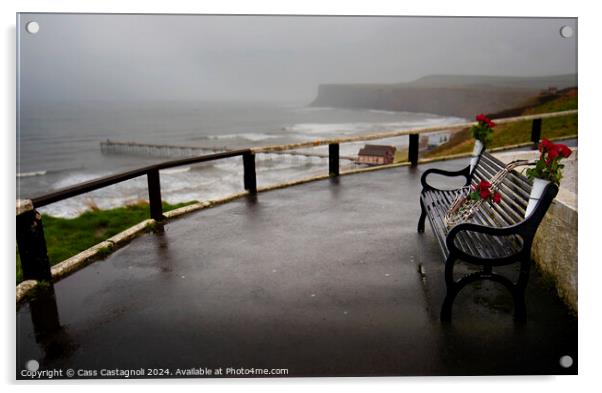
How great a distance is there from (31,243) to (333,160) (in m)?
5.11

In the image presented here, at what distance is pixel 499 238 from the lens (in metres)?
3.22

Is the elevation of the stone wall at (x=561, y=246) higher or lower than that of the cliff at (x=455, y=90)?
lower

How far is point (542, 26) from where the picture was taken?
3184 millimetres

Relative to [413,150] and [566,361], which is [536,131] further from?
[566,361]

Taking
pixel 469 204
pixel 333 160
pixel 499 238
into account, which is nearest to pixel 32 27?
pixel 469 204

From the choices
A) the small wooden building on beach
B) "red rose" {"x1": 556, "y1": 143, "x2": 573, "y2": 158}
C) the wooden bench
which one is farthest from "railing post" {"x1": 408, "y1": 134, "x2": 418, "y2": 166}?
"red rose" {"x1": 556, "y1": 143, "x2": 573, "y2": 158}

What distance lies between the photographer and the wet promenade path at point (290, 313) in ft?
8.55

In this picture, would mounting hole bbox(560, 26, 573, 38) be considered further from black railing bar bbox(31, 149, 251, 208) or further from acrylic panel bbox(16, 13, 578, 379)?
black railing bar bbox(31, 149, 251, 208)

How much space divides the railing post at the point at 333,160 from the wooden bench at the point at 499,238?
3.78 m

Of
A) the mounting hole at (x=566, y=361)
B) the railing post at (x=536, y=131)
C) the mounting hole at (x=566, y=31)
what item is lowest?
the mounting hole at (x=566, y=361)

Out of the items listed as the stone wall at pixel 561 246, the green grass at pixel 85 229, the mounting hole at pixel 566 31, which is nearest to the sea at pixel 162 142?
the green grass at pixel 85 229

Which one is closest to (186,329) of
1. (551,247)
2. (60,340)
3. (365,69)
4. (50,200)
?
(60,340)

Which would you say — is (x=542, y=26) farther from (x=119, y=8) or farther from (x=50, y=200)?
(x=50, y=200)

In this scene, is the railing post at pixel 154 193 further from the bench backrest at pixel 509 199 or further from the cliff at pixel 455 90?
the bench backrest at pixel 509 199
